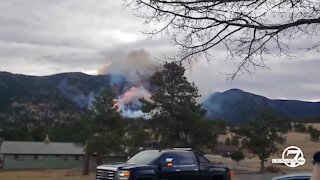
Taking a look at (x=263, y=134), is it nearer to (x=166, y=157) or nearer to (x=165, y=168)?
(x=166, y=157)

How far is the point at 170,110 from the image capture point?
49.3 meters

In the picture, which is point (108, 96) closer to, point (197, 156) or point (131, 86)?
point (131, 86)

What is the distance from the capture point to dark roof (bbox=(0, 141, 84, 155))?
249 feet

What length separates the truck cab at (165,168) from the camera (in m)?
16.0

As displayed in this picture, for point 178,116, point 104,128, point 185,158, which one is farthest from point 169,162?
point 104,128

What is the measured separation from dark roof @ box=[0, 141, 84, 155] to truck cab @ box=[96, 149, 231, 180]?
5847 centimetres

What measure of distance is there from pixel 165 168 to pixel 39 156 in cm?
6260

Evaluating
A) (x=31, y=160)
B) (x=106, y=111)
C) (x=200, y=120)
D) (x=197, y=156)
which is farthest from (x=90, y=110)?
(x=197, y=156)

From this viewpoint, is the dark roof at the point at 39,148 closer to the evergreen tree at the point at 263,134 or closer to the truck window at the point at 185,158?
the evergreen tree at the point at 263,134

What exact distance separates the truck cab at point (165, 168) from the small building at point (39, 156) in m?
59.0

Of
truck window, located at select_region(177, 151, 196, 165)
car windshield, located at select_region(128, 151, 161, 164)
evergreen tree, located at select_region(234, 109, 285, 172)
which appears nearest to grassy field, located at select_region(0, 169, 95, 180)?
evergreen tree, located at select_region(234, 109, 285, 172)

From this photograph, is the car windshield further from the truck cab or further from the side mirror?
the side mirror

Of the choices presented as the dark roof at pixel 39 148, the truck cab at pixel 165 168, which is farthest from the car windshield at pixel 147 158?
the dark roof at pixel 39 148

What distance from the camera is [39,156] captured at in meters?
76.9
